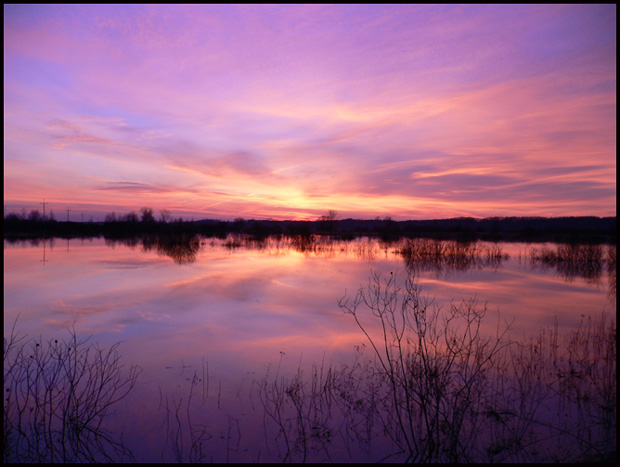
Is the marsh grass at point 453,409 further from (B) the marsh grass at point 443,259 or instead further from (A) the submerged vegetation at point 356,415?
(B) the marsh grass at point 443,259

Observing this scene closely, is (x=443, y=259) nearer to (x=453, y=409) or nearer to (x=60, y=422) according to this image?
(x=453, y=409)

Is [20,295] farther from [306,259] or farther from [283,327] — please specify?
[306,259]

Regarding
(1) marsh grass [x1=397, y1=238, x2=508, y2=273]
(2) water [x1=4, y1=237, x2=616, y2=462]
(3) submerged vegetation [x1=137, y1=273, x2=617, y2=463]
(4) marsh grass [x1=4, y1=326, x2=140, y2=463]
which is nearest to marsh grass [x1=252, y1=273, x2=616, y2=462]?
(3) submerged vegetation [x1=137, y1=273, x2=617, y2=463]

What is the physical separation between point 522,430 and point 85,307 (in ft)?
33.6

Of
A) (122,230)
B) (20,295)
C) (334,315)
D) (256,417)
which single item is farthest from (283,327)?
(122,230)

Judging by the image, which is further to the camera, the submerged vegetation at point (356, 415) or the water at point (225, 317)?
the water at point (225, 317)

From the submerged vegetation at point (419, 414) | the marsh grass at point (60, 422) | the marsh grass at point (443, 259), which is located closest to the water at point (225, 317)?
the submerged vegetation at point (419, 414)

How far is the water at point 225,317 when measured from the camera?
462cm

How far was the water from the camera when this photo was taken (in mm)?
4625

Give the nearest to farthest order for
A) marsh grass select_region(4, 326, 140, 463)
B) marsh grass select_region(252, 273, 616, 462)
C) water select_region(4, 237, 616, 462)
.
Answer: marsh grass select_region(4, 326, 140, 463) → marsh grass select_region(252, 273, 616, 462) → water select_region(4, 237, 616, 462)

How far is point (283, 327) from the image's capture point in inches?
344

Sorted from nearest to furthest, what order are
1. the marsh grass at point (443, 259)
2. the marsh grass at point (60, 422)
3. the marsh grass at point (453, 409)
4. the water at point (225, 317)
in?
the marsh grass at point (60, 422)
the marsh grass at point (453, 409)
the water at point (225, 317)
the marsh grass at point (443, 259)

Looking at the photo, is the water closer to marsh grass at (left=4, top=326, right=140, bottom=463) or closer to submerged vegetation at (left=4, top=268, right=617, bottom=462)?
submerged vegetation at (left=4, top=268, right=617, bottom=462)

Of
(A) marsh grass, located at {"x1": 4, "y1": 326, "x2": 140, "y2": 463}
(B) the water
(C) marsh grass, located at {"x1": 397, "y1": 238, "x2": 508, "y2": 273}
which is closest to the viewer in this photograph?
(A) marsh grass, located at {"x1": 4, "y1": 326, "x2": 140, "y2": 463}
